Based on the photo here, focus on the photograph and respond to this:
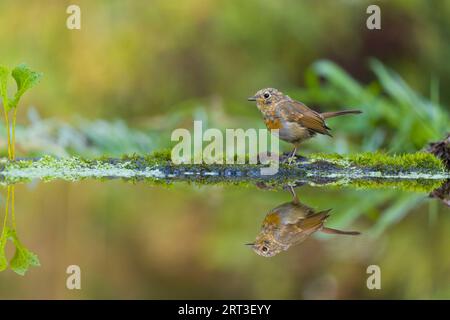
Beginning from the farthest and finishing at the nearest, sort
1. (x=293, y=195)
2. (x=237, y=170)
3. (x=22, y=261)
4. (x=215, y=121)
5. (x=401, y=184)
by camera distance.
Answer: (x=215, y=121), (x=237, y=170), (x=401, y=184), (x=293, y=195), (x=22, y=261)

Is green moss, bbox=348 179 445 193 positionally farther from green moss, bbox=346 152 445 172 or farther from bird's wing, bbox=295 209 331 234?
bird's wing, bbox=295 209 331 234

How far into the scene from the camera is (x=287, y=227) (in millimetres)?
2158

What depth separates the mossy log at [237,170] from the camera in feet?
9.82

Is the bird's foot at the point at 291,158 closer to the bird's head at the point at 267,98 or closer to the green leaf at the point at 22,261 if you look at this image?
the bird's head at the point at 267,98

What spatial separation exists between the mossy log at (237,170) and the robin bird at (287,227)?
570mm

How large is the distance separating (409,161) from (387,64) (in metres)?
2.91

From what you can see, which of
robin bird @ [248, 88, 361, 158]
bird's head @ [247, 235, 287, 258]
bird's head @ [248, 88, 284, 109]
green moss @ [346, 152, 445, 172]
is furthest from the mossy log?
bird's head @ [247, 235, 287, 258]

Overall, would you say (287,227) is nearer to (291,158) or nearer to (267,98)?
(291,158)

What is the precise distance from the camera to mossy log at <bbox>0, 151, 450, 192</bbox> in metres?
2.99

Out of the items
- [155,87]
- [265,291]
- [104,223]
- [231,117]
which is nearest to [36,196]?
[104,223]

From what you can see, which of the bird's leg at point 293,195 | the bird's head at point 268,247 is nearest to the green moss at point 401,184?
the bird's leg at point 293,195

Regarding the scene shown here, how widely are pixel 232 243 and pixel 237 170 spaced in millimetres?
916

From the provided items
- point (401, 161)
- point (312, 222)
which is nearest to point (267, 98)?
point (401, 161)

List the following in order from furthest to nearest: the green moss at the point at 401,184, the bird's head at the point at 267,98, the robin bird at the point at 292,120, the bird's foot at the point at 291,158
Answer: the bird's head at the point at 267,98
the robin bird at the point at 292,120
the bird's foot at the point at 291,158
the green moss at the point at 401,184
